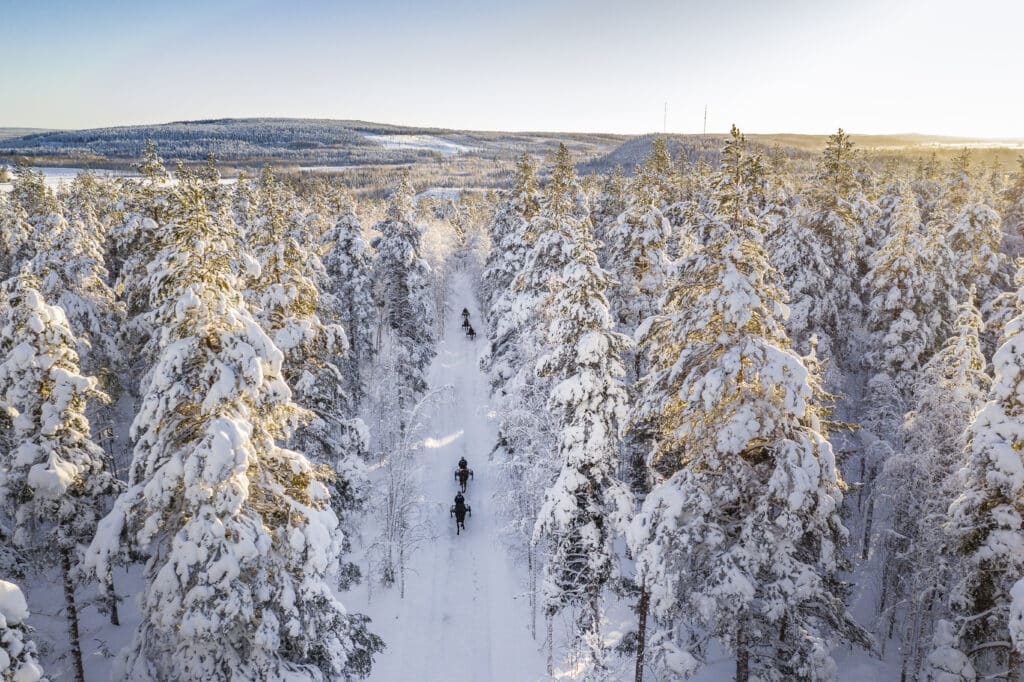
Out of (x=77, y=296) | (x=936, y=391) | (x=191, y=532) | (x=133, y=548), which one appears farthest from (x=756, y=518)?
(x=77, y=296)

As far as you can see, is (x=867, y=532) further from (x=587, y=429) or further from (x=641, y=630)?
Result: (x=587, y=429)

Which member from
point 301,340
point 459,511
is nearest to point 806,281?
point 459,511

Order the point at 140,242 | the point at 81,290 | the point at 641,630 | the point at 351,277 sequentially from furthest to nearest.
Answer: the point at 351,277 < the point at 81,290 < the point at 140,242 < the point at 641,630

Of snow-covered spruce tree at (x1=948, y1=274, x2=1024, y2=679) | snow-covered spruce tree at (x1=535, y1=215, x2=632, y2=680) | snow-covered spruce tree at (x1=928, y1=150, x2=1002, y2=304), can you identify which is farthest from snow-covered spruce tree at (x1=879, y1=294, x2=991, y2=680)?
snow-covered spruce tree at (x1=928, y1=150, x2=1002, y2=304)

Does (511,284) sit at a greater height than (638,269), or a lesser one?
lesser

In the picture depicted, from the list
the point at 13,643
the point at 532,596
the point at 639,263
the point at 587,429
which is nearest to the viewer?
the point at 13,643

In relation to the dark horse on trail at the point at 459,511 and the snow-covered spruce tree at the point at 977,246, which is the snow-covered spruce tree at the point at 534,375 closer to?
the dark horse on trail at the point at 459,511
